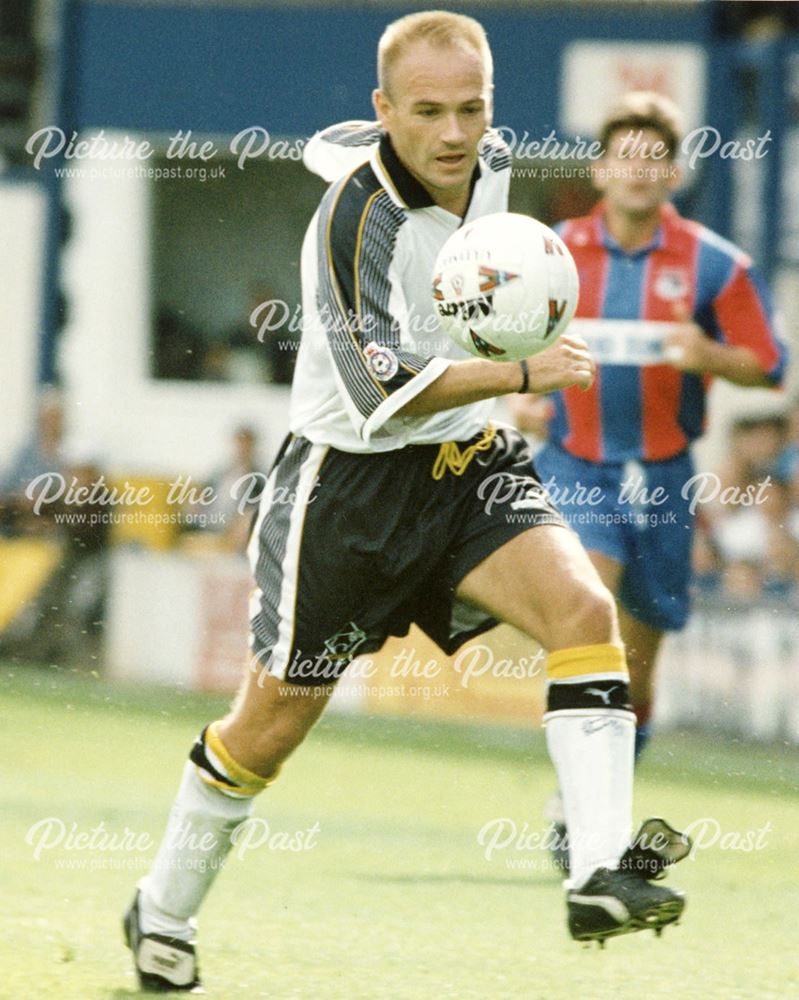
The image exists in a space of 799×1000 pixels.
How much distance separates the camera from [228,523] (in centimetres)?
1260

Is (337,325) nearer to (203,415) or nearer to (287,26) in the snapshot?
(287,26)

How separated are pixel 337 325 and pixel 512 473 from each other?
57cm

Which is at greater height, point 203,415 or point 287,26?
point 287,26

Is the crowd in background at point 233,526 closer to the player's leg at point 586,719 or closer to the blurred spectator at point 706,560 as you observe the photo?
the blurred spectator at point 706,560

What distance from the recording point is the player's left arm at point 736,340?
6672mm

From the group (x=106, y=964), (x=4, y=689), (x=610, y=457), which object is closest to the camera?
(x=106, y=964)

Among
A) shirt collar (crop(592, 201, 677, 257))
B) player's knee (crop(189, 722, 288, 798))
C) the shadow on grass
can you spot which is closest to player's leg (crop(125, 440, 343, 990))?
player's knee (crop(189, 722, 288, 798))

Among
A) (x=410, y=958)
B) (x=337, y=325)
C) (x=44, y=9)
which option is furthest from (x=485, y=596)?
(x=44, y=9)

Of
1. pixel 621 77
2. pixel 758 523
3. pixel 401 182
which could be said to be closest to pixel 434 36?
pixel 401 182

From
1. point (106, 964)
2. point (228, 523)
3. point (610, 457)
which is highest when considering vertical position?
point (610, 457)

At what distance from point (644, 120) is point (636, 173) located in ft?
0.58

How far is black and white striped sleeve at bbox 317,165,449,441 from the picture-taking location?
14.4 feet

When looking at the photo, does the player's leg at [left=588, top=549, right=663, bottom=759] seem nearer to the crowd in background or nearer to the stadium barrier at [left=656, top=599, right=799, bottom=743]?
the stadium barrier at [left=656, top=599, right=799, bottom=743]

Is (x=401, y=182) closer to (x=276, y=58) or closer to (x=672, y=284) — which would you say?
(x=672, y=284)
